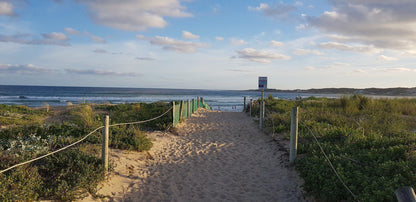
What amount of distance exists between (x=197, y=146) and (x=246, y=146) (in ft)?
5.09

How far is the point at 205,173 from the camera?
5.88m

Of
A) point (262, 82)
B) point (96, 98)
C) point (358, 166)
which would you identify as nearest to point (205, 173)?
point (358, 166)

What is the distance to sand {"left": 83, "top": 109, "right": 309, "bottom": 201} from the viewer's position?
473 centimetres

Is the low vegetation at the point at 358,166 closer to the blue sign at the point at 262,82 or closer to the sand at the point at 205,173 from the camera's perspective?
the sand at the point at 205,173

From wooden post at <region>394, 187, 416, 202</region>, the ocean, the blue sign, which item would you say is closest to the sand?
wooden post at <region>394, 187, 416, 202</region>

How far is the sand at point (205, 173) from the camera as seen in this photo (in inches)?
186

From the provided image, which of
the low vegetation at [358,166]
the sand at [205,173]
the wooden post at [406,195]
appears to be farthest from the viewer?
the sand at [205,173]

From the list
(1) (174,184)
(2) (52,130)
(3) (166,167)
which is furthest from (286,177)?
(2) (52,130)

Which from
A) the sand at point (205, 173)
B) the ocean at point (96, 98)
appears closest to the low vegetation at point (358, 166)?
the sand at point (205, 173)

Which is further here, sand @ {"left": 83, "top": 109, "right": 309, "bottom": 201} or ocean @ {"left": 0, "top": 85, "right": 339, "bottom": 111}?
ocean @ {"left": 0, "top": 85, "right": 339, "bottom": 111}

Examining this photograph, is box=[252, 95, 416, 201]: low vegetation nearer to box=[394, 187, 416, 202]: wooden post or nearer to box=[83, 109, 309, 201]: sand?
box=[83, 109, 309, 201]: sand

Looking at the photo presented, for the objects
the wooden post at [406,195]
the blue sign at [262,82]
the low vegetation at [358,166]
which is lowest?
the low vegetation at [358,166]

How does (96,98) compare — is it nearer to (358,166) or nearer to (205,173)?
(205,173)

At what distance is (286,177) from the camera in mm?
5469
